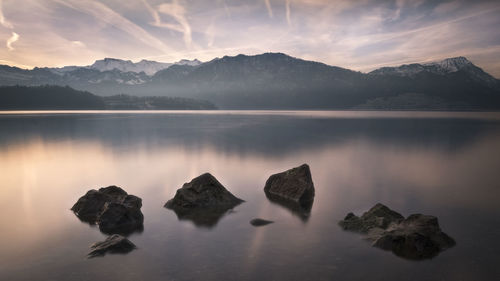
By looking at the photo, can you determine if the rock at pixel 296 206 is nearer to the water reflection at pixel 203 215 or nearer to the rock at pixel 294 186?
the rock at pixel 294 186

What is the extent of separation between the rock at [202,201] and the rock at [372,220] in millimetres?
6648

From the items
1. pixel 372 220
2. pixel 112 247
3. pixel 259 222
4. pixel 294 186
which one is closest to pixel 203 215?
pixel 259 222

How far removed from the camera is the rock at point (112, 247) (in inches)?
471

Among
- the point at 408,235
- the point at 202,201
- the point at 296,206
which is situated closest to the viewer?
the point at 408,235

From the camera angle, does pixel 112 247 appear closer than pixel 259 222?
Yes

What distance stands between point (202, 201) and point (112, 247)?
6.73 meters

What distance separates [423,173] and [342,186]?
35.7 ft

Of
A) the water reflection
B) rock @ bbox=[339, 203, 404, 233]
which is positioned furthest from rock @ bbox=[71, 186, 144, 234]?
rock @ bbox=[339, 203, 404, 233]

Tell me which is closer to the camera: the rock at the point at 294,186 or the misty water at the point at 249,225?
the misty water at the point at 249,225

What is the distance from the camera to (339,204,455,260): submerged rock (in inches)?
480

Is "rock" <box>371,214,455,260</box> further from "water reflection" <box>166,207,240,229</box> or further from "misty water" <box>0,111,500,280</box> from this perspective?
"water reflection" <box>166,207,240,229</box>

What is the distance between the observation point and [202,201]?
1836 cm

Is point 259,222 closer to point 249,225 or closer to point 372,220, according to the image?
point 249,225

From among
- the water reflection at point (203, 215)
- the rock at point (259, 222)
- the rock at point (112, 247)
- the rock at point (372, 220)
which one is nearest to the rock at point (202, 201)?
the water reflection at point (203, 215)
